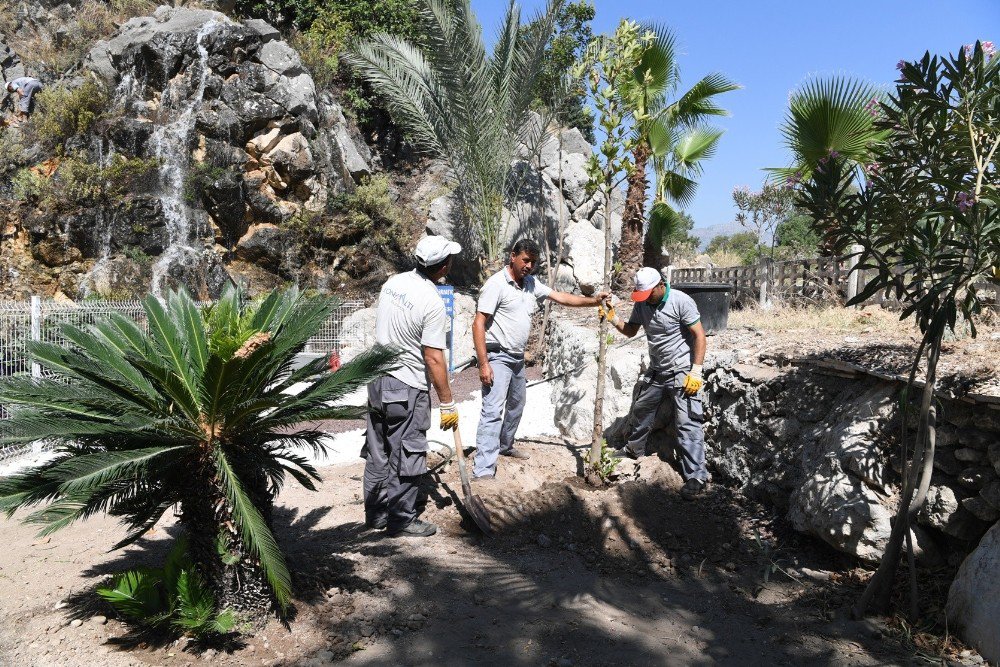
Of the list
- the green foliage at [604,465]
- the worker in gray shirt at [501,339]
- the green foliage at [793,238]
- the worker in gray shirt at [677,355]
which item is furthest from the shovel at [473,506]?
the green foliage at [793,238]

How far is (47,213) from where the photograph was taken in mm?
14688

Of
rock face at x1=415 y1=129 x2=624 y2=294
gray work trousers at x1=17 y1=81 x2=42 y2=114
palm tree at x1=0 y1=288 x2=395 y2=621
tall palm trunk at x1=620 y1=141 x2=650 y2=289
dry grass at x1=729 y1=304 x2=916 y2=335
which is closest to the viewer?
palm tree at x1=0 y1=288 x2=395 y2=621

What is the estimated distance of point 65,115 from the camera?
15.2m

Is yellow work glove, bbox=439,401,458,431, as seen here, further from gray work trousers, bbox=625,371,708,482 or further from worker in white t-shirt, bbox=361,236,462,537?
gray work trousers, bbox=625,371,708,482

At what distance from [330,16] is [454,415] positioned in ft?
61.6

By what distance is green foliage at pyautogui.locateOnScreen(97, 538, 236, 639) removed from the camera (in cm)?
284

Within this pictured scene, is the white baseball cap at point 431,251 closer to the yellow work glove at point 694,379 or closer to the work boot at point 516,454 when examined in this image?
the work boot at point 516,454

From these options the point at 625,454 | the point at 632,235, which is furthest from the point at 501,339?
the point at 632,235

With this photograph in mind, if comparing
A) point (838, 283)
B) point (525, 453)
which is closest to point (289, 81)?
point (838, 283)

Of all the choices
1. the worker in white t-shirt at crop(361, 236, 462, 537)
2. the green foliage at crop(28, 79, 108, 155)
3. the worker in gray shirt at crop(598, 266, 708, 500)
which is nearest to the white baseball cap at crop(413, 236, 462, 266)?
the worker in white t-shirt at crop(361, 236, 462, 537)

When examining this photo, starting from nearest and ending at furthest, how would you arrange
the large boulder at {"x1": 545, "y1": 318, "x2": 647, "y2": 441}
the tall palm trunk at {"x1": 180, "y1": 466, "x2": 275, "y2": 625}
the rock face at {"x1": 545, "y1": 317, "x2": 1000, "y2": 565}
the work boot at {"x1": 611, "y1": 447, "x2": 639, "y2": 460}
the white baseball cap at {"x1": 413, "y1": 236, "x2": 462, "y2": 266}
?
1. the tall palm trunk at {"x1": 180, "y1": 466, "x2": 275, "y2": 625}
2. the rock face at {"x1": 545, "y1": 317, "x2": 1000, "y2": 565}
3. the white baseball cap at {"x1": 413, "y1": 236, "x2": 462, "y2": 266}
4. the work boot at {"x1": 611, "y1": 447, "x2": 639, "y2": 460}
5. the large boulder at {"x1": 545, "y1": 318, "x2": 647, "y2": 441}

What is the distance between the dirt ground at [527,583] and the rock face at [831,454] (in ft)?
0.80

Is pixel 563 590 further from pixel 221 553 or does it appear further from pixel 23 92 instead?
pixel 23 92

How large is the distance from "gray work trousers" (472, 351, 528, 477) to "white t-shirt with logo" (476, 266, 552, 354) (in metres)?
0.11
